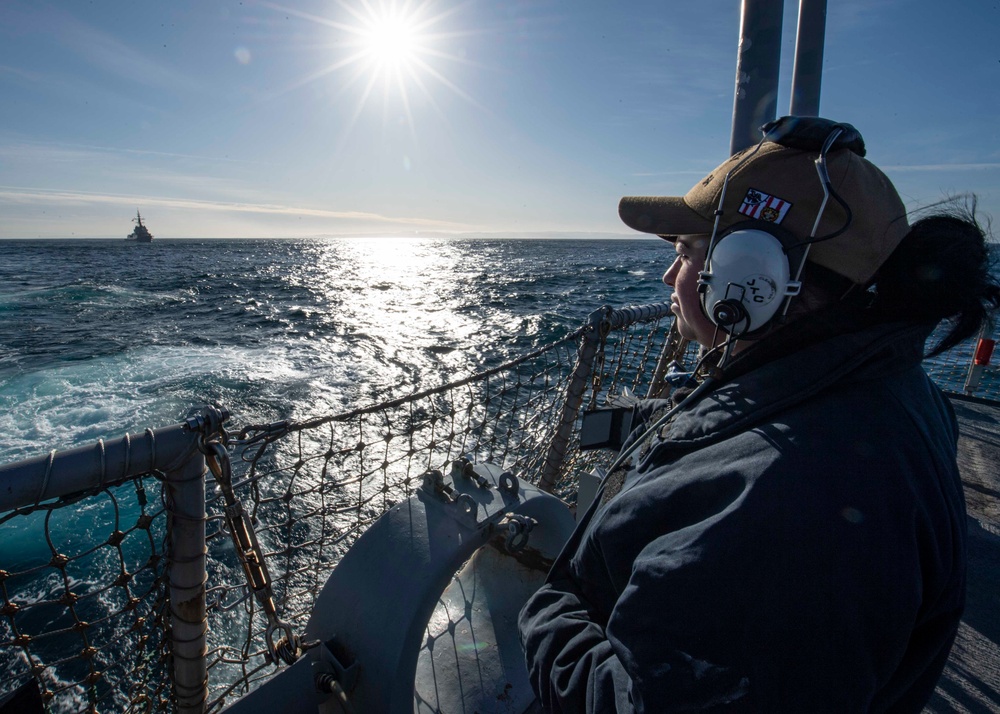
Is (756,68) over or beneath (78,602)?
over

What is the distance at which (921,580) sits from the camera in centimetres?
71

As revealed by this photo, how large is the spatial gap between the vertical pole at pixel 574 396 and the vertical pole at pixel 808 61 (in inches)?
66.9

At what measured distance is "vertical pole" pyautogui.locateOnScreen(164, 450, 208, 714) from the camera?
52.8 inches

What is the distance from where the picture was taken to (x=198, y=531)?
139 cm

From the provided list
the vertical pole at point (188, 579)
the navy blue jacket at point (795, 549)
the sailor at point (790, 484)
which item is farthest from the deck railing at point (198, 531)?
the navy blue jacket at point (795, 549)

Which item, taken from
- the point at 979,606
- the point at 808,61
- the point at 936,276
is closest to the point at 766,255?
the point at 936,276

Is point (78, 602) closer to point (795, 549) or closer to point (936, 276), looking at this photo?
point (795, 549)

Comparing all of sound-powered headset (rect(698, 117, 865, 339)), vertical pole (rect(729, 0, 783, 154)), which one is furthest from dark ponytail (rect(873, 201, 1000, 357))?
vertical pole (rect(729, 0, 783, 154))

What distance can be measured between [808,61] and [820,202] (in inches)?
109

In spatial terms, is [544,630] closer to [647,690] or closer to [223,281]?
[647,690]

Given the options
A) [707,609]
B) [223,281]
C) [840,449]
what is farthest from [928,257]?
[223,281]

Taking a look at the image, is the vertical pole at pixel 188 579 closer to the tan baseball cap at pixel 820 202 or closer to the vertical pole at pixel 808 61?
the tan baseball cap at pixel 820 202

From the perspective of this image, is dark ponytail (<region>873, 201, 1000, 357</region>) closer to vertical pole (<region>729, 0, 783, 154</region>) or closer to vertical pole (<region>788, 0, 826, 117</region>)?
vertical pole (<region>729, 0, 783, 154</region>)

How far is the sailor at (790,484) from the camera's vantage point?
70 centimetres
